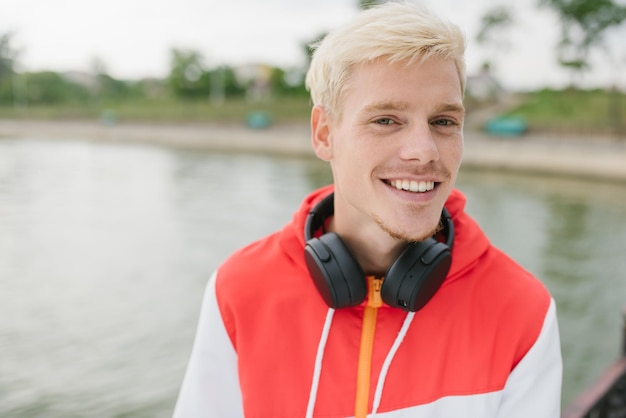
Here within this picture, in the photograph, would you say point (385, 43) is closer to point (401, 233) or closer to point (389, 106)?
point (389, 106)

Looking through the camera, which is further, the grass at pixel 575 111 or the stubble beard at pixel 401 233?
the grass at pixel 575 111

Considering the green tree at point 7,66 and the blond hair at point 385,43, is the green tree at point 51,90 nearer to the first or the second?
the green tree at point 7,66

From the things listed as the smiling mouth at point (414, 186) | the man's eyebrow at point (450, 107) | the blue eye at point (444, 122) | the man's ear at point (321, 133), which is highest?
the man's eyebrow at point (450, 107)

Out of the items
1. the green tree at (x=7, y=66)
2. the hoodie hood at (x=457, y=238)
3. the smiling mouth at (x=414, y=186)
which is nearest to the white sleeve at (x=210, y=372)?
the hoodie hood at (x=457, y=238)

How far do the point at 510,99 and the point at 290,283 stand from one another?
45276 mm

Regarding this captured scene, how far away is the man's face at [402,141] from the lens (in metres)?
1.45

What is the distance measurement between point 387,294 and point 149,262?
9074 mm

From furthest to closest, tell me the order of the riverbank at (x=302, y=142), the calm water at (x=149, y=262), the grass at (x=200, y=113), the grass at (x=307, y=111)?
1. the grass at (x=200, y=113)
2. the grass at (x=307, y=111)
3. the riverbank at (x=302, y=142)
4. the calm water at (x=149, y=262)

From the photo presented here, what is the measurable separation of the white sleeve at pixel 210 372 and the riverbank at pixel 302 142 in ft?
81.9

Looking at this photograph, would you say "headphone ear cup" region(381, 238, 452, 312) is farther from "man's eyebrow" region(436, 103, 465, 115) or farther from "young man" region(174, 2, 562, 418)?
"man's eyebrow" region(436, 103, 465, 115)

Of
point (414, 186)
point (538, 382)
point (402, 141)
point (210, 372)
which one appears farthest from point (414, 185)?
point (210, 372)

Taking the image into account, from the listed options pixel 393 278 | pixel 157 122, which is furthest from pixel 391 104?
pixel 157 122

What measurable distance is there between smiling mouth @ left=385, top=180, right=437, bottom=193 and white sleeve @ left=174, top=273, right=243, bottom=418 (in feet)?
1.93

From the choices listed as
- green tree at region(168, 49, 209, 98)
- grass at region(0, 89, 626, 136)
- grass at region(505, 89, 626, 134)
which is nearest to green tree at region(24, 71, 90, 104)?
grass at region(0, 89, 626, 136)
